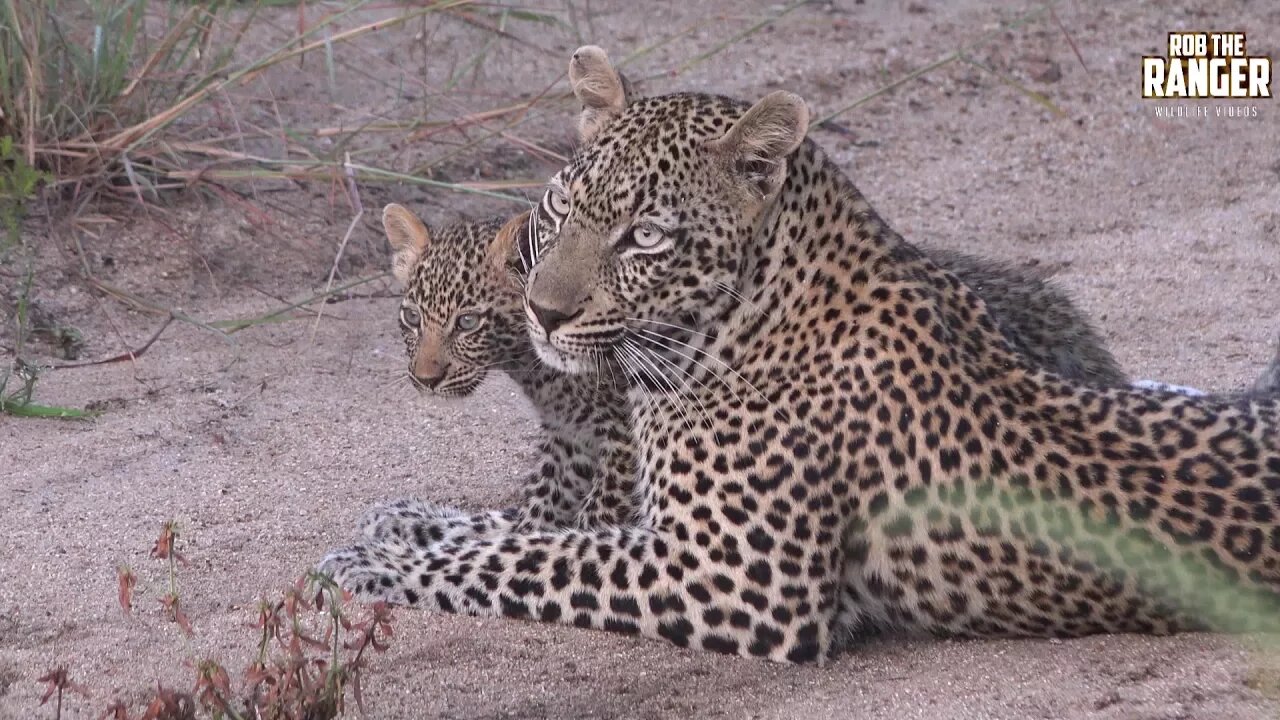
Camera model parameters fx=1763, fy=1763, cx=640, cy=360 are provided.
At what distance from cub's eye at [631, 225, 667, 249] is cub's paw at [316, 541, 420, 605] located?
1.34 metres

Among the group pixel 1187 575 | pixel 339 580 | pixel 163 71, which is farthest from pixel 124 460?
pixel 1187 575

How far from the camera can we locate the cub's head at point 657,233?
5.44 m

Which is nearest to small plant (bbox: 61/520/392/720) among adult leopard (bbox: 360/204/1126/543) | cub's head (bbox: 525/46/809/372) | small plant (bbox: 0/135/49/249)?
cub's head (bbox: 525/46/809/372)

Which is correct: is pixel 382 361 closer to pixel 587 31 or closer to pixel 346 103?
pixel 346 103

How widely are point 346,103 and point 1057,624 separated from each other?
21.1 feet

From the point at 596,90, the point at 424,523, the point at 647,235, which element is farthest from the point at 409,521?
the point at 596,90

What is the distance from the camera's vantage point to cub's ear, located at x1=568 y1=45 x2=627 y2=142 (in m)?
5.90

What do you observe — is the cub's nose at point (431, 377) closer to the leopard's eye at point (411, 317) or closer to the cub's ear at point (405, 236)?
the leopard's eye at point (411, 317)

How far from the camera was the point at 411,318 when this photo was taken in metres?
6.44

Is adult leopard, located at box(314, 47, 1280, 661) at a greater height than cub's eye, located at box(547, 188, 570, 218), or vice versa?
cub's eye, located at box(547, 188, 570, 218)

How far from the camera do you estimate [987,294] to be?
687 cm

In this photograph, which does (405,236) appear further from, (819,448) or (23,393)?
(819,448)

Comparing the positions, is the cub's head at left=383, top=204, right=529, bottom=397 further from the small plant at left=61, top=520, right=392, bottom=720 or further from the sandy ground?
the small plant at left=61, top=520, right=392, bottom=720

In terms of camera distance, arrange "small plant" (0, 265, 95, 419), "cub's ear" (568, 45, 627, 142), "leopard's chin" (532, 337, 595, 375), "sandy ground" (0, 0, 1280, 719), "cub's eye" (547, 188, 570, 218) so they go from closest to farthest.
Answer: "sandy ground" (0, 0, 1280, 719)
"leopard's chin" (532, 337, 595, 375)
"cub's eye" (547, 188, 570, 218)
"cub's ear" (568, 45, 627, 142)
"small plant" (0, 265, 95, 419)
